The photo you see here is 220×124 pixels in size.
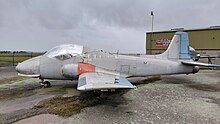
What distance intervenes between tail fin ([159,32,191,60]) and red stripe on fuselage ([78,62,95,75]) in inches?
179

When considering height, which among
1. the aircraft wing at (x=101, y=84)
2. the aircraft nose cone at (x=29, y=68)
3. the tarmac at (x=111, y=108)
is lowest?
the tarmac at (x=111, y=108)

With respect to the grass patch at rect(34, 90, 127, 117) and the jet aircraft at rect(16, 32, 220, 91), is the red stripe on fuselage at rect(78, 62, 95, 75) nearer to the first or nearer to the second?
the jet aircraft at rect(16, 32, 220, 91)

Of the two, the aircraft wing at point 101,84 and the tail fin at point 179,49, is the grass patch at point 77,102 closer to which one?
the aircraft wing at point 101,84

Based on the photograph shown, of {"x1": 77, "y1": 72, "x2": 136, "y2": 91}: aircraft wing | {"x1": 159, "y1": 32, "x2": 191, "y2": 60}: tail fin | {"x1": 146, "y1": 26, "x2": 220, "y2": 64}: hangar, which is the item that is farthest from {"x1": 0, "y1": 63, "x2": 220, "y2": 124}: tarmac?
{"x1": 146, "y1": 26, "x2": 220, "y2": 64}: hangar

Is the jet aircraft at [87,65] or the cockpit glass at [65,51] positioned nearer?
the jet aircraft at [87,65]

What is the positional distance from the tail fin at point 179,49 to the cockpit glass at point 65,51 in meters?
5.16

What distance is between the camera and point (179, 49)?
9.37 m

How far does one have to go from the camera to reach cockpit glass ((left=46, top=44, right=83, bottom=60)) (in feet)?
24.9

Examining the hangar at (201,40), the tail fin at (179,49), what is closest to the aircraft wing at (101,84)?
the tail fin at (179,49)

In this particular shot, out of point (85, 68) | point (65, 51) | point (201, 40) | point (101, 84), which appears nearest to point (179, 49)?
point (85, 68)

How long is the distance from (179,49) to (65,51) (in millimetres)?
6742

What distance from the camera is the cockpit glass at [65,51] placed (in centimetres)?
760

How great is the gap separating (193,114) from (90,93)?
13.9ft

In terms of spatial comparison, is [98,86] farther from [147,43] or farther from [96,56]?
[147,43]
